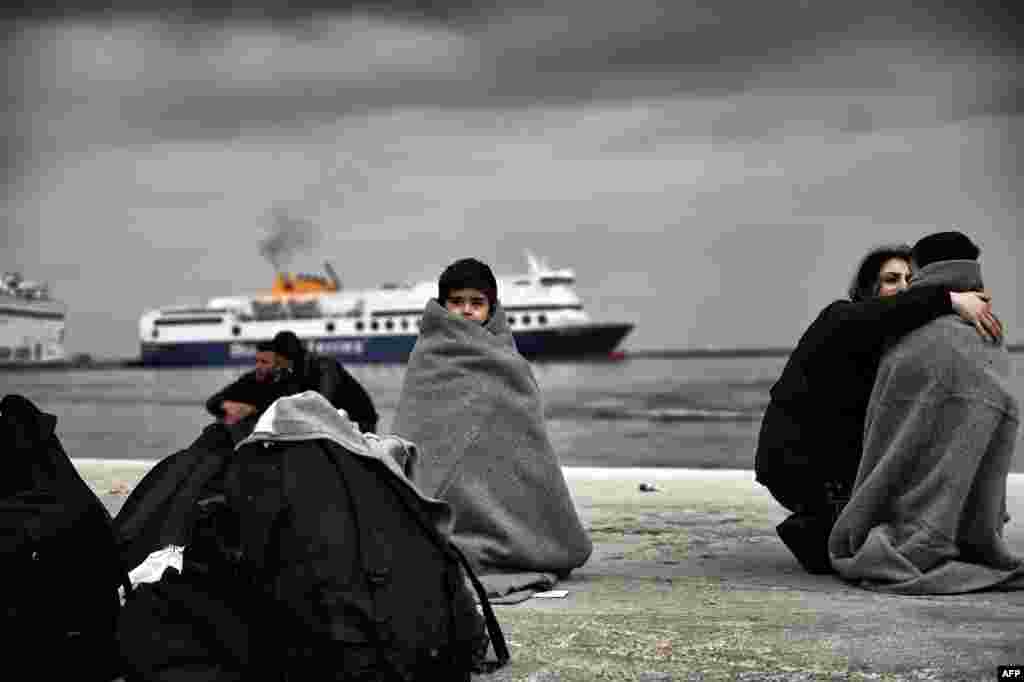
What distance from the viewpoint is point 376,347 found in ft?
206

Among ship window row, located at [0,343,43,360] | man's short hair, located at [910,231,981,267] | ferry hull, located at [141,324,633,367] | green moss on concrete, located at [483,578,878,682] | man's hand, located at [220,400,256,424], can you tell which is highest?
man's short hair, located at [910,231,981,267]

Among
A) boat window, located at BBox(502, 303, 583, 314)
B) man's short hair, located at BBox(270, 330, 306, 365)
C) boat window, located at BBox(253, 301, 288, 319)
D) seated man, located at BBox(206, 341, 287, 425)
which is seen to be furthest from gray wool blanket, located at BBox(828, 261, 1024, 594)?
boat window, located at BBox(253, 301, 288, 319)

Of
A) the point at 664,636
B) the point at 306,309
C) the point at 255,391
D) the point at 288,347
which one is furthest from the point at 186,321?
the point at 664,636

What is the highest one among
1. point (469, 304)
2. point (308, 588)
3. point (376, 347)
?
point (469, 304)

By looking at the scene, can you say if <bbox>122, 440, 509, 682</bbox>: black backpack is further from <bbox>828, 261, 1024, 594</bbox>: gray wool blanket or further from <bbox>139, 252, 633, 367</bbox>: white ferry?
<bbox>139, 252, 633, 367</bbox>: white ferry

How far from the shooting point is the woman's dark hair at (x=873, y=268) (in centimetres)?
314

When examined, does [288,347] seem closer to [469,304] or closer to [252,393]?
[252,393]

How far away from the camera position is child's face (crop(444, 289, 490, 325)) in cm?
292

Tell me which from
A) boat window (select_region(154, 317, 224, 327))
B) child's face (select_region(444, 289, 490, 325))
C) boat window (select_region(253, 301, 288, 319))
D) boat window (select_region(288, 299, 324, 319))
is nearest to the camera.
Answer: child's face (select_region(444, 289, 490, 325))

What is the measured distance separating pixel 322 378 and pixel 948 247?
2.81 metres

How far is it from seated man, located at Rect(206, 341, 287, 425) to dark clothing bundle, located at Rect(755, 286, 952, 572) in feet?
6.81

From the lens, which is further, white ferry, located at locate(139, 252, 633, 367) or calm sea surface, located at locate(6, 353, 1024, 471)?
white ferry, located at locate(139, 252, 633, 367)

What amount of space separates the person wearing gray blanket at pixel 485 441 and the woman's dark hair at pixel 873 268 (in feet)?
3.14

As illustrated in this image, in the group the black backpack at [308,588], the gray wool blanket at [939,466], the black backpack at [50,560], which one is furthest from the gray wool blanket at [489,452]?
the black backpack at [50,560]
